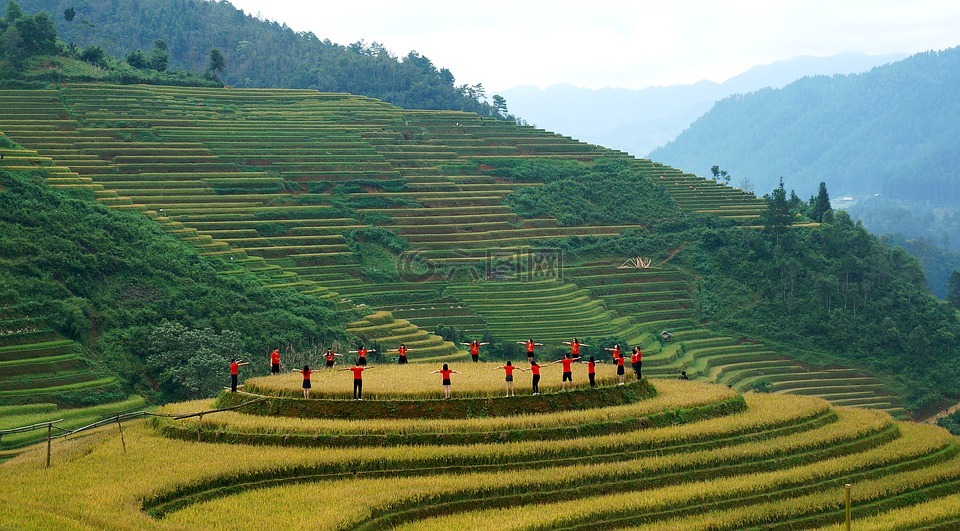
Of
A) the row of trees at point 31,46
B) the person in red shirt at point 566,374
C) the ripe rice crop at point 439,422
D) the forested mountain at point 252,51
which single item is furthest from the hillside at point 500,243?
the forested mountain at point 252,51

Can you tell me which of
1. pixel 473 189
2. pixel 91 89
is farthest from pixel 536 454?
pixel 91 89

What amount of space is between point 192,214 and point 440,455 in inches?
1383

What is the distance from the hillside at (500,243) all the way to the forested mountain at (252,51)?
35.7 meters

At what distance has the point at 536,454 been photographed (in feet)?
77.2

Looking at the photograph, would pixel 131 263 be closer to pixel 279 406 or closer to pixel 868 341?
pixel 279 406

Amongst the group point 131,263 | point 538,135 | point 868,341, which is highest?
point 538,135

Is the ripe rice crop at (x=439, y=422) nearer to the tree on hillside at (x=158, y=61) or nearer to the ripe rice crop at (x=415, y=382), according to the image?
the ripe rice crop at (x=415, y=382)

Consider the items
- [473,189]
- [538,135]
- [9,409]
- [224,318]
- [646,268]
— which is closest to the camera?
[9,409]

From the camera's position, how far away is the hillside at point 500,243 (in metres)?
52.4

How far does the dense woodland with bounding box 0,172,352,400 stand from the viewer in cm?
4043

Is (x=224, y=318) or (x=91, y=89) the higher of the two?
(x=91, y=89)

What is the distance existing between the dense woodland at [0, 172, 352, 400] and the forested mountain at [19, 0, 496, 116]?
58880mm

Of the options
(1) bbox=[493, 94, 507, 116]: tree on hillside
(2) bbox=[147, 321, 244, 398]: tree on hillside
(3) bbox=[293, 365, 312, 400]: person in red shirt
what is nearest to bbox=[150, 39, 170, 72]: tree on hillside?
(1) bbox=[493, 94, 507, 116]: tree on hillside

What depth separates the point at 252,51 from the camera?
11688cm
